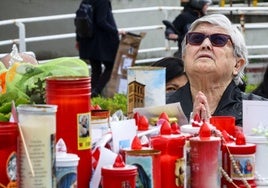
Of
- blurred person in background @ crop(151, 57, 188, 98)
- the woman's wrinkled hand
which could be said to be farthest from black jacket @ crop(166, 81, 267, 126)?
blurred person in background @ crop(151, 57, 188, 98)

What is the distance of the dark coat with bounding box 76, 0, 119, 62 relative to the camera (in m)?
10.0

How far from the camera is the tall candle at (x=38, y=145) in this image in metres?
2.16

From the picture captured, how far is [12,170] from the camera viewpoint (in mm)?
2164

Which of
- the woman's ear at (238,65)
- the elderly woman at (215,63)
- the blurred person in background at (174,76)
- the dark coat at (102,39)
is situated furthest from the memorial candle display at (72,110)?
the dark coat at (102,39)

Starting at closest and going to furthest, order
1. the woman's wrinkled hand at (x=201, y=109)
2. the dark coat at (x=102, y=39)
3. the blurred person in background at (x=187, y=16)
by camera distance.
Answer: the woman's wrinkled hand at (x=201, y=109) < the dark coat at (x=102, y=39) < the blurred person in background at (x=187, y=16)

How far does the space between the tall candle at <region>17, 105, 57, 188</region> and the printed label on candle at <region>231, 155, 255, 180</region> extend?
76 cm

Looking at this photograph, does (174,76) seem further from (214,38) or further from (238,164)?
(238,164)

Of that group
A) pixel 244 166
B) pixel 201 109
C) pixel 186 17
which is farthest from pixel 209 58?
pixel 186 17

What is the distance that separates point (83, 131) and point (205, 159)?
457 mm

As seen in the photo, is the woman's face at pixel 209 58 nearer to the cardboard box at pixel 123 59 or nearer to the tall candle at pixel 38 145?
the tall candle at pixel 38 145

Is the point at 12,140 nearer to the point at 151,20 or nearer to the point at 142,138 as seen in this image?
the point at 142,138

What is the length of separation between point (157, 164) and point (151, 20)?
11.8 m

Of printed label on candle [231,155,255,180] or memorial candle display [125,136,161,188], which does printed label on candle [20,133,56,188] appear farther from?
printed label on candle [231,155,255,180]

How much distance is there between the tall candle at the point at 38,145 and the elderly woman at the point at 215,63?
1.97 metres
